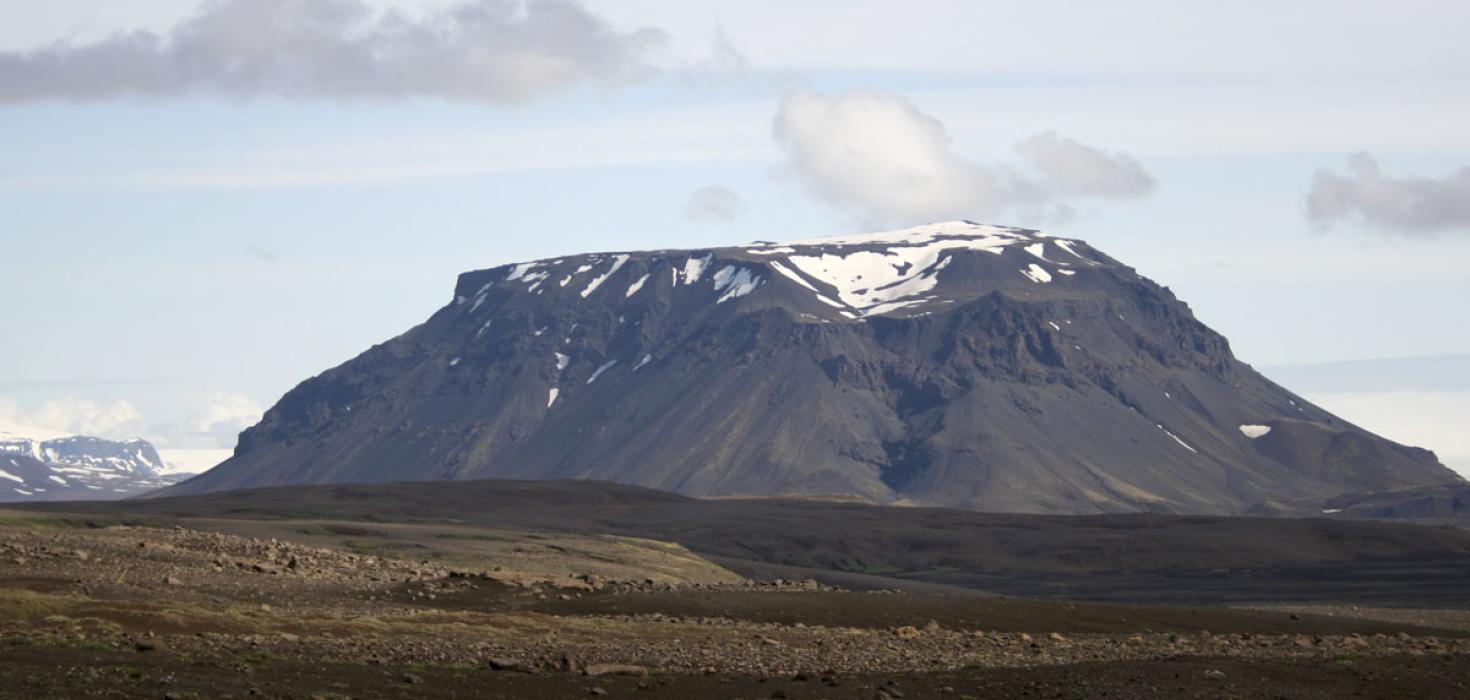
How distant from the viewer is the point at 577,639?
60.2 m

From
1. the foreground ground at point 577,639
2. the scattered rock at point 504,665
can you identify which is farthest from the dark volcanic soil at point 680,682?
the scattered rock at point 504,665

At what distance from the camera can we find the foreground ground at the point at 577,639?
49656 millimetres

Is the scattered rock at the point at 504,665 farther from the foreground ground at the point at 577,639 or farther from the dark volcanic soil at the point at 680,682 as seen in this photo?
the dark volcanic soil at the point at 680,682

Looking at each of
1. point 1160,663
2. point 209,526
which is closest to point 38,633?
point 1160,663

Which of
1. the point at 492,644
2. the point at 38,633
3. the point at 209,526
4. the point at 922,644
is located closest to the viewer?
the point at 38,633

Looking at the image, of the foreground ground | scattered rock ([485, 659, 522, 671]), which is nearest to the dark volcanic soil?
the foreground ground

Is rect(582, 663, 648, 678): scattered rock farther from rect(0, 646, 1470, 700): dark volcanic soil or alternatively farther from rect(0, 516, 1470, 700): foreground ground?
rect(0, 646, 1470, 700): dark volcanic soil

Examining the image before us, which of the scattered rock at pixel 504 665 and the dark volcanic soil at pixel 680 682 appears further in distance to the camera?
the scattered rock at pixel 504 665

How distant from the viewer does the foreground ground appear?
4966 cm

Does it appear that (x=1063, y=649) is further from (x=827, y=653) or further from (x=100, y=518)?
(x=100, y=518)

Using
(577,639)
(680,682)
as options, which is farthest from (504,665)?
(577,639)

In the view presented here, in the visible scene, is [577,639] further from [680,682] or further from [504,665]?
[680,682]

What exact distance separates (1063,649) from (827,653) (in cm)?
1000

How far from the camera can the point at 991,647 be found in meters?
64.8
